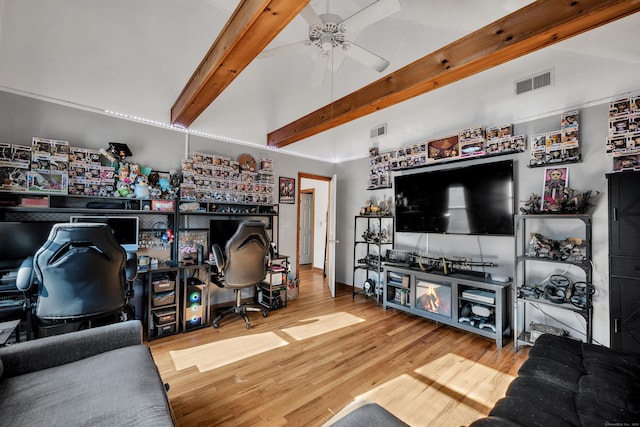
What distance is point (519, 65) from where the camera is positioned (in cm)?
277

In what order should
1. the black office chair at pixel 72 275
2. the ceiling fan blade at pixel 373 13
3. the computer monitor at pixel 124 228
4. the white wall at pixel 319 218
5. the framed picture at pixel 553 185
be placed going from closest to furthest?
the ceiling fan blade at pixel 373 13, the black office chair at pixel 72 275, the framed picture at pixel 553 185, the computer monitor at pixel 124 228, the white wall at pixel 319 218

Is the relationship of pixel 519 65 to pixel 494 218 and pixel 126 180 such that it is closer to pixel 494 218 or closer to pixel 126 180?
pixel 494 218

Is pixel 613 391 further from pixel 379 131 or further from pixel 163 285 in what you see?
pixel 379 131

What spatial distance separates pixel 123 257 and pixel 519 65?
4.27m

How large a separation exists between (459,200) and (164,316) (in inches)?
150

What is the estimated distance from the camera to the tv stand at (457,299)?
9.35ft

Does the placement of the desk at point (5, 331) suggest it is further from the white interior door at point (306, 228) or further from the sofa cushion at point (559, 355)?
the white interior door at point (306, 228)

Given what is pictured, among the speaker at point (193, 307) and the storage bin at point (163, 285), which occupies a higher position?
the storage bin at point (163, 285)

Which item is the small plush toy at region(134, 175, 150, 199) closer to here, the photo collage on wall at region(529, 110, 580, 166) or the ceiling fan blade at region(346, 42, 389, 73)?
the ceiling fan blade at region(346, 42, 389, 73)

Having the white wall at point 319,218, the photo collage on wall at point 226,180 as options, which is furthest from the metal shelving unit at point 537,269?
the white wall at point 319,218

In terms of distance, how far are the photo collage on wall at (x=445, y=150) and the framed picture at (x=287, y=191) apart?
1359 mm

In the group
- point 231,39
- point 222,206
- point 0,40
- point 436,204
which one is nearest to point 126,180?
point 222,206

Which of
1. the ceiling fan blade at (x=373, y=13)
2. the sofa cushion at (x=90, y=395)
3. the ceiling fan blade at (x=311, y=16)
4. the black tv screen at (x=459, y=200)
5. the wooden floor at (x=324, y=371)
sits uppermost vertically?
the ceiling fan blade at (x=311, y=16)

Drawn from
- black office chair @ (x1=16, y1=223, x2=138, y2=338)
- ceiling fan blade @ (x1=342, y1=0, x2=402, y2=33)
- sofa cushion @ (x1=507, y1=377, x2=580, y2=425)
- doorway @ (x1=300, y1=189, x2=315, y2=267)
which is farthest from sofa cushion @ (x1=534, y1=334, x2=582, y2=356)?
doorway @ (x1=300, y1=189, x2=315, y2=267)
